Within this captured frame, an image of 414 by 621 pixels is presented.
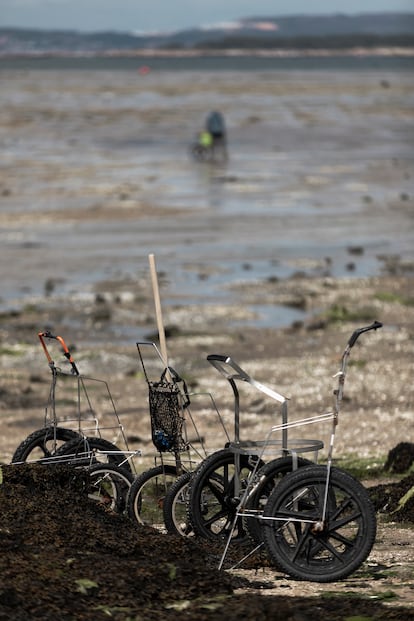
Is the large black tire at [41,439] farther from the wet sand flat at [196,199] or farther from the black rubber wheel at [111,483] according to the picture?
the wet sand flat at [196,199]

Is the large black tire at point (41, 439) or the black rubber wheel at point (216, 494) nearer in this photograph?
the black rubber wheel at point (216, 494)

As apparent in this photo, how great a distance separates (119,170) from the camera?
48312mm

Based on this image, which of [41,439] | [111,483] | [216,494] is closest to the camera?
[216,494]

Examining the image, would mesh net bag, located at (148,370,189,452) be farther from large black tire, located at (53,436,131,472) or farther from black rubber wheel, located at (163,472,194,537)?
large black tire, located at (53,436,131,472)

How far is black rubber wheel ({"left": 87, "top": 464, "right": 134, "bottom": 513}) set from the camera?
29.7 feet

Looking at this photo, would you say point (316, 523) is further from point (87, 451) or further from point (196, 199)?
point (196, 199)

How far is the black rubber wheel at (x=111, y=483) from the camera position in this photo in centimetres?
905

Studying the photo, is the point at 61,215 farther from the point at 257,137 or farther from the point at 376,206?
the point at 257,137

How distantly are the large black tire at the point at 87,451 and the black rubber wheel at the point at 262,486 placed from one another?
1.34m


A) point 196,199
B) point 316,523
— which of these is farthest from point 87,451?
point 196,199

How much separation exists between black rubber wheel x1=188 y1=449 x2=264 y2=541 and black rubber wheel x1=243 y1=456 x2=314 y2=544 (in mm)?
178

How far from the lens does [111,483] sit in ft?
30.4

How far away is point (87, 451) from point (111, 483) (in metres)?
0.30

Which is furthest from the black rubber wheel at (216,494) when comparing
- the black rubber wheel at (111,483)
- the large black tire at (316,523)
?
the black rubber wheel at (111,483)
